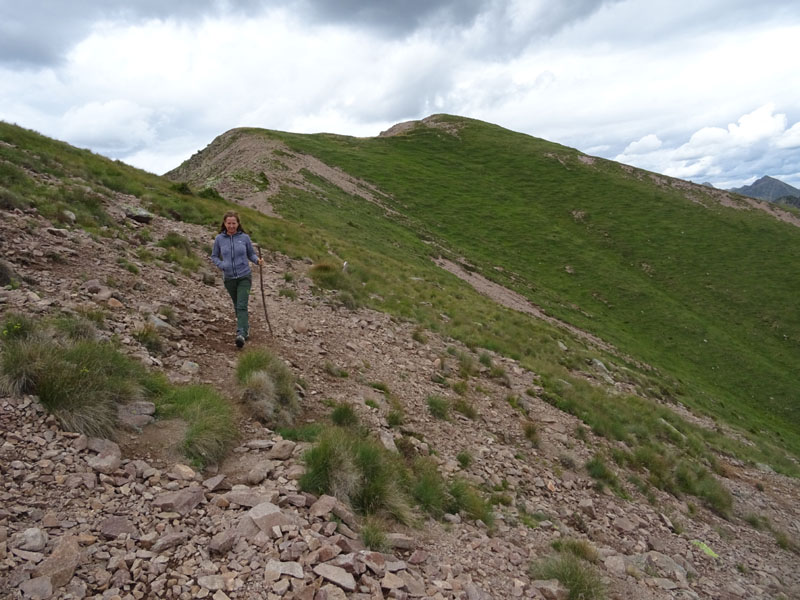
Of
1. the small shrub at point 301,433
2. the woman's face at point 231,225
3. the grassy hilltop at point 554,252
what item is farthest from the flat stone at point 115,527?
the grassy hilltop at point 554,252

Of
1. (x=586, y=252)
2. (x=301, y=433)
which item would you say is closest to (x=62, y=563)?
(x=301, y=433)

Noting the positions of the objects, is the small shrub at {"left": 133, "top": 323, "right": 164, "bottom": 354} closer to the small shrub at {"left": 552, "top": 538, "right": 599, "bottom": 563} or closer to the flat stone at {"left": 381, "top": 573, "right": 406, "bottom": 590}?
the flat stone at {"left": 381, "top": 573, "right": 406, "bottom": 590}

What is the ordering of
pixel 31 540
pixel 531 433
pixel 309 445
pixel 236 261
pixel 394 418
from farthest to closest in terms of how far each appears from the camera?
pixel 531 433
pixel 236 261
pixel 394 418
pixel 309 445
pixel 31 540

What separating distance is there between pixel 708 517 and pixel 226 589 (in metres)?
12.6

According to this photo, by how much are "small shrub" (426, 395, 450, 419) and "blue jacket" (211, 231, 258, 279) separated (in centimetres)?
527

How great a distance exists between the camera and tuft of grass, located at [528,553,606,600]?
250 inches

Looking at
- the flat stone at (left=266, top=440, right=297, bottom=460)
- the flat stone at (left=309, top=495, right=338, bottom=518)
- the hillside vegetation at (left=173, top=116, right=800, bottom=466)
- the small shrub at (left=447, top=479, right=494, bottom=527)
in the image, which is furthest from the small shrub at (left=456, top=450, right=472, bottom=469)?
the hillside vegetation at (left=173, top=116, right=800, bottom=466)

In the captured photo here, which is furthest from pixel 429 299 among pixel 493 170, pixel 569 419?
pixel 493 170

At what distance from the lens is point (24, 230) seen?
11.4m

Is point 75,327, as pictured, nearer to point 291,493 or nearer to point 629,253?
point 291,493

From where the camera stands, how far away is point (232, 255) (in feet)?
34.3

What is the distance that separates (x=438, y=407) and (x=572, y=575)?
5079 mm

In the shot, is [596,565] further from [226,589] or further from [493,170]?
[493,170]

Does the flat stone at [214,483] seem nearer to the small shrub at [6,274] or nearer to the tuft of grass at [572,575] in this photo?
the tuft of grass at [572,575]
